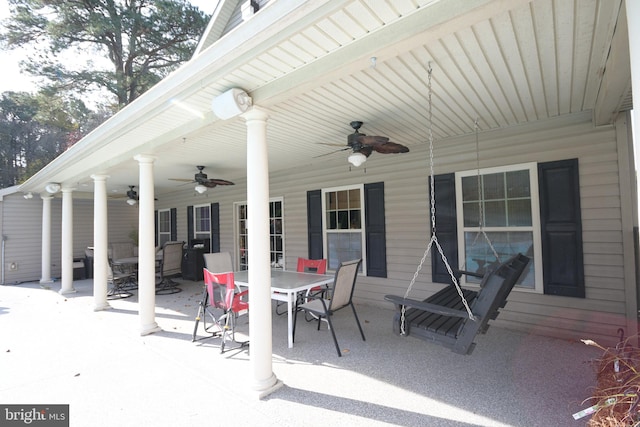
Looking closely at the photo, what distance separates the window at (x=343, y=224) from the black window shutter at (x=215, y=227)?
3.82 m

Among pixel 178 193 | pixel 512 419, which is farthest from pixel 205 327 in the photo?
pixel 178 193

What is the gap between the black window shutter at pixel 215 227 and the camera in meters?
8.62

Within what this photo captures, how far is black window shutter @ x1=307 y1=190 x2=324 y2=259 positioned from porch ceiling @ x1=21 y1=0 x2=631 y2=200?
1895mm

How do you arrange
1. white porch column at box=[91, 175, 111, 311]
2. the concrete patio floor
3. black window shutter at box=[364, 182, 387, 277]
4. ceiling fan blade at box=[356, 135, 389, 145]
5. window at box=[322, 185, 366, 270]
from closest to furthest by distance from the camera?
the concrete patio floor, ceiling fan blade at box=[356, 135, 389, 145], black window shutter at box=[364, 182, 387, 277], white porch column at box=[91, 175, 111, 311], window at box=[322, 185, 366, 270]

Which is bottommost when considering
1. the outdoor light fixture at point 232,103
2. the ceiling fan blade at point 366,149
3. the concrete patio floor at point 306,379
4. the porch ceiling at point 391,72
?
the concrete patio floor at point 306,379

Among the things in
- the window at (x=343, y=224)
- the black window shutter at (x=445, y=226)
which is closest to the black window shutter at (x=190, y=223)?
the window at (x=343, y=224)

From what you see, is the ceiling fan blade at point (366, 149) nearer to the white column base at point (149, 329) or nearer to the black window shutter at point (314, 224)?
the black window shutter at point (314, 224)

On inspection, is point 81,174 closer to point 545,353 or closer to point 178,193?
point 178,193

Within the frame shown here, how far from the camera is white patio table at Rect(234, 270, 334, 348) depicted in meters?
3.68

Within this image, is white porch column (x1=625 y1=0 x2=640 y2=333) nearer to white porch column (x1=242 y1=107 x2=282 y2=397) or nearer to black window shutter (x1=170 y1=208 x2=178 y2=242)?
white porch column (x1=242 y1=107 x2=282 y2=397)

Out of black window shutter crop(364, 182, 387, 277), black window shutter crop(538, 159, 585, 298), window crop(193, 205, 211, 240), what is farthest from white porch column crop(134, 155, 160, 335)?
black window shutter crop(538, 159, 585, 298)

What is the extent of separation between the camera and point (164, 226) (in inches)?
427

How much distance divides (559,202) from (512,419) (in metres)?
2.66

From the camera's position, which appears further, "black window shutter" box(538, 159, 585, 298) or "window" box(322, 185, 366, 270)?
"window" box(322, 185, 366, 270)
